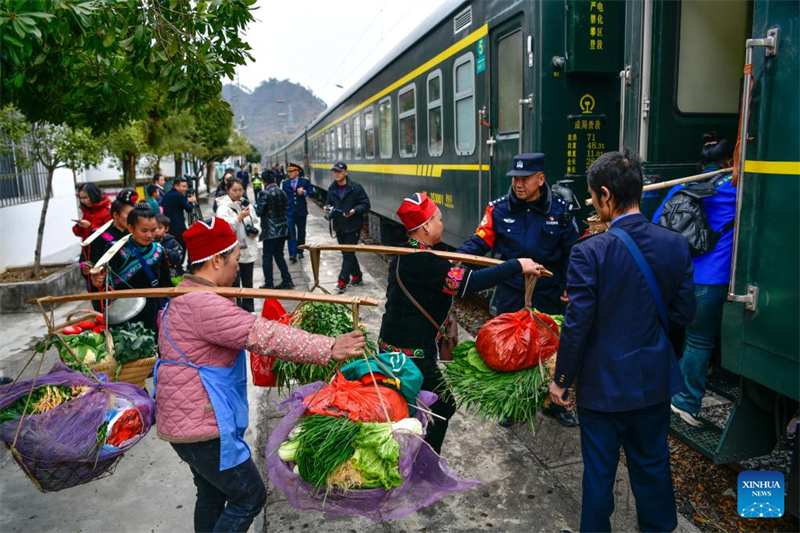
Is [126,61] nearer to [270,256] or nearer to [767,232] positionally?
[767,232]

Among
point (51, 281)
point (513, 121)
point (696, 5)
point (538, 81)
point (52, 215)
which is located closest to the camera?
point (696, 5)

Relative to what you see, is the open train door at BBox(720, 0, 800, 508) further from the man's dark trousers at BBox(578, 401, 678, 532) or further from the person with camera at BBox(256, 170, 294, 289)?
the person with camera at BBox(256, 170, 294, 289)

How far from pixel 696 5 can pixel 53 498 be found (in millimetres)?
5150

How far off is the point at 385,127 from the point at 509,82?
5.16m

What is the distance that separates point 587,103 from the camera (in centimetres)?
511

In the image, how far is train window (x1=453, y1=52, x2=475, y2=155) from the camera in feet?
20.8

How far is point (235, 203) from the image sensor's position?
7.05 meters

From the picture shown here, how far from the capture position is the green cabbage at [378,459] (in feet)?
7.15

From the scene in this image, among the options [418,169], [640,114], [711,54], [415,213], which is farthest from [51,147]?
[711,54]

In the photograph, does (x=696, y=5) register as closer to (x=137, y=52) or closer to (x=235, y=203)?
(x=137, y=52)

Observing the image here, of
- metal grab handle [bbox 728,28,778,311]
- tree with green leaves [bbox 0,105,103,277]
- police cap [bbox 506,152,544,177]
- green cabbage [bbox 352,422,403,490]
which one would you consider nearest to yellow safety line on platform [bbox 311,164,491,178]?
police cap [bbox 506,152,544,177]

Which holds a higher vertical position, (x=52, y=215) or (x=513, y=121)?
(x=513, y=121)

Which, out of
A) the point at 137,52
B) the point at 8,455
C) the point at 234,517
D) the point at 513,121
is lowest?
the point at 8,455

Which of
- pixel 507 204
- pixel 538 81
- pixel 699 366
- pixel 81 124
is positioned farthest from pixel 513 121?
pixel 81 124
